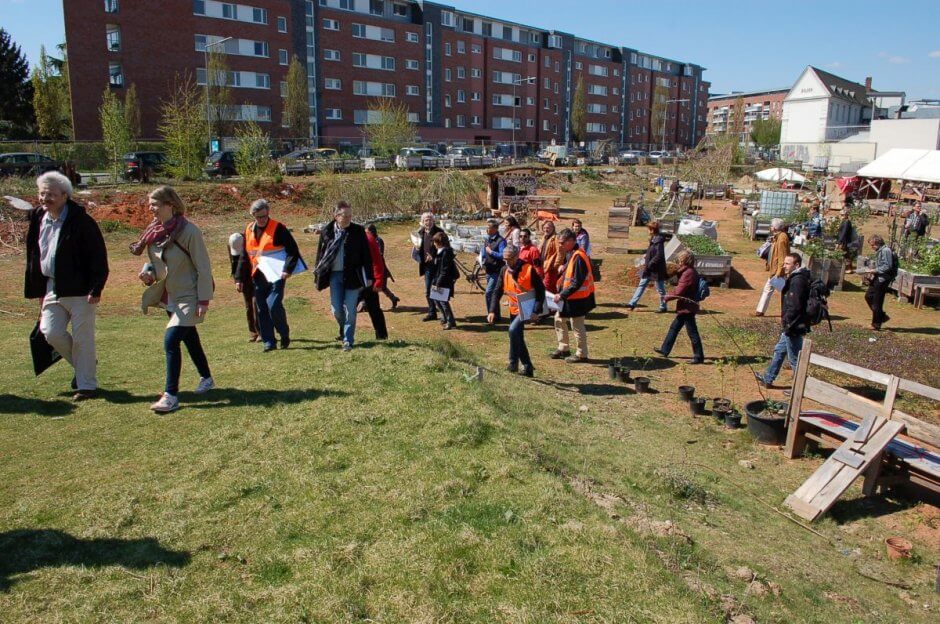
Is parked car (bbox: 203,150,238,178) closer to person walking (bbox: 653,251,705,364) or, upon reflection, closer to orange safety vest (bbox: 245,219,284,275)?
orange safety vest (bbox: 245,219,284,275)

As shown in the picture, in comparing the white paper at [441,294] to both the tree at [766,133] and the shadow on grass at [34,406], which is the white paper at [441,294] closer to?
the shadow on grass at [34,406]

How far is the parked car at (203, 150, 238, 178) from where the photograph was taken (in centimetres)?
3644

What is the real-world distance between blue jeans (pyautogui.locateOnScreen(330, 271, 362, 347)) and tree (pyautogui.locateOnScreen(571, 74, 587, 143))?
85038 mm

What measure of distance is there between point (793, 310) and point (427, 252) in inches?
245

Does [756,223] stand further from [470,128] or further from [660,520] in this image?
[470,128]

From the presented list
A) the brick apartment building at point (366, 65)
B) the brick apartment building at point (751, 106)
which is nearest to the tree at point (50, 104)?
the brick apartment building at point (366, 65)

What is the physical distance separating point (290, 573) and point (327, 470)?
120 cm

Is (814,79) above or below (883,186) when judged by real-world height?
above

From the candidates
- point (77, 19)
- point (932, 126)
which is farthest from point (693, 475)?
point (932, 126)

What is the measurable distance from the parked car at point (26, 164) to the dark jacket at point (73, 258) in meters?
29.1

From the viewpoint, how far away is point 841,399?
7090mm

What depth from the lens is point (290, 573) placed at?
3.74m

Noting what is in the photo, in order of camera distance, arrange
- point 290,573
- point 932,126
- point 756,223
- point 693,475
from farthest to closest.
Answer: point 932,126
point 756,223
point 693,475
point 290,573

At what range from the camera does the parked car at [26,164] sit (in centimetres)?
3039
